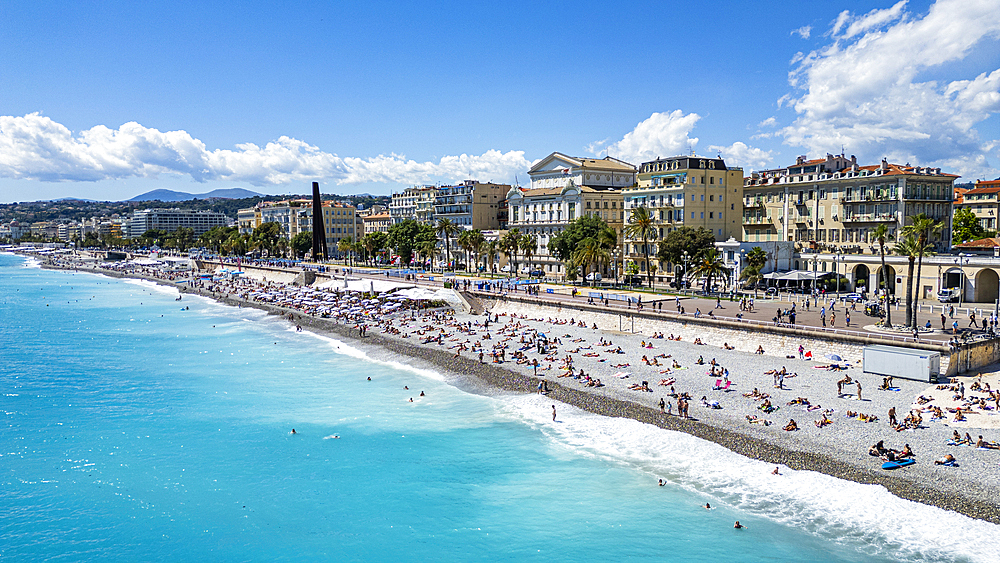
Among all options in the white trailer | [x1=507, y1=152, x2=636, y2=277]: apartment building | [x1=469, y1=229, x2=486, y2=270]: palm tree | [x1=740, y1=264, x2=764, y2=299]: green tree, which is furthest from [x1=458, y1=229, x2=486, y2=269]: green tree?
the white trailer

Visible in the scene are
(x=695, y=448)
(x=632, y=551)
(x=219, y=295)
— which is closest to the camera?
(x=632, y=551)

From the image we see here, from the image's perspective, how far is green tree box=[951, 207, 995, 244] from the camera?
76688 mm

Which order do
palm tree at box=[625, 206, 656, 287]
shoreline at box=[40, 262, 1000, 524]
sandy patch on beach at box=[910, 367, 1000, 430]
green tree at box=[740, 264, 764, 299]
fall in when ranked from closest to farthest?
shoreline at box=[40, 262, 1000, 524]
sandy patch on beach at box=[910, 367, 1000, 430]
green tree at box=[740, 264, 764, 299]
palm tree at box=[625, 206, 656, 287]

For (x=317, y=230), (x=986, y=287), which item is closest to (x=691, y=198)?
(x=986, y=287)

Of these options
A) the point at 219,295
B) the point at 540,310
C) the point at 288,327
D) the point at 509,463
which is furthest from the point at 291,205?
the point at 509,463

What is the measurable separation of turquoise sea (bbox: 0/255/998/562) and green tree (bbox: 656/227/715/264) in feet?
103

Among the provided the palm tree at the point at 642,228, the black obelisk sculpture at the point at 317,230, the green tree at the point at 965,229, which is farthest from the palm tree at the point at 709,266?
the black obelisk sculpture at the point at 317,230

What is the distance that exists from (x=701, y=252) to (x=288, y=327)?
4362cm

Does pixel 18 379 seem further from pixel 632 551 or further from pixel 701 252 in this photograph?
pixel 701 252

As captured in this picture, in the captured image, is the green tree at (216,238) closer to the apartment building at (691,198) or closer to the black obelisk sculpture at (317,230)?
the black obelisk sculpture at (317,230)

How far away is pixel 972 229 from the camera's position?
79.1 metres

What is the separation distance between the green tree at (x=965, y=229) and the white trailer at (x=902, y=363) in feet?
173

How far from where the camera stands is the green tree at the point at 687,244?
63406 millimetres

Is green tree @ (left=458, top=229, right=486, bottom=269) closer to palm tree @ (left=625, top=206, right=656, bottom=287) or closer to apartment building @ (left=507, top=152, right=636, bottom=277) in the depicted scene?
apartment building @ (left=507, top=152, right=636, bottom=277)
